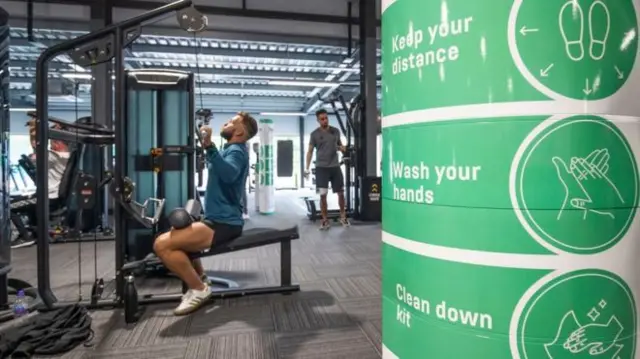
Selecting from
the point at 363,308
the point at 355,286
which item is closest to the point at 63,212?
the point at 355,286

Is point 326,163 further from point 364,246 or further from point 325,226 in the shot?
point 364,246

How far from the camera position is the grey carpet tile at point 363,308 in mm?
2389

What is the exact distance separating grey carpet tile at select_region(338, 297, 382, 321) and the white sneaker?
2.98 feet

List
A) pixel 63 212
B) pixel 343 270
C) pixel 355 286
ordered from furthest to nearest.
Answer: pixel 63 212, pixel 343 270, pixel 355 286

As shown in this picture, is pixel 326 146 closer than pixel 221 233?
No

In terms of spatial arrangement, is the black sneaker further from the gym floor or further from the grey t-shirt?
the gym floor

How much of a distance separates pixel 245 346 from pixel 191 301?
630 mm

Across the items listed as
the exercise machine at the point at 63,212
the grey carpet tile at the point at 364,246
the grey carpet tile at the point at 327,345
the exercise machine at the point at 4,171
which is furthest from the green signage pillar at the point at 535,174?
the exercise machine at the point at 63,212

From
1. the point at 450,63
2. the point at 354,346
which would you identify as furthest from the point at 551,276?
the point at 354,346

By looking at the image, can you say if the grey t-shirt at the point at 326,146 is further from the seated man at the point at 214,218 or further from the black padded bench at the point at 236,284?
the seated man at the point at 214,218

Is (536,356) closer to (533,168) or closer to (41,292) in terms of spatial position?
(533,168)

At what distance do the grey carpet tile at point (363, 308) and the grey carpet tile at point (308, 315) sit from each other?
0.17 feet

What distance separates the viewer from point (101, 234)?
16.1 ft

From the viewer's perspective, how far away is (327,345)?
202cm
